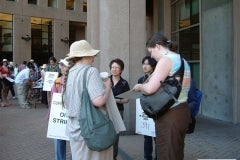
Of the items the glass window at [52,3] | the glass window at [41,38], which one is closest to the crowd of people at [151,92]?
the glass window at [41,38]

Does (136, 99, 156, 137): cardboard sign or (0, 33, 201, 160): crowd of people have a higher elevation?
(0, 33, 201, 160): crowd of people

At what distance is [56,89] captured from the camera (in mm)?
6270

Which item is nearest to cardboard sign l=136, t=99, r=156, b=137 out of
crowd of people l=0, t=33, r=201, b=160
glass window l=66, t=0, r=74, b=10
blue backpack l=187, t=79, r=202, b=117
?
blue backpack l=187, t=79, r=202, b=117

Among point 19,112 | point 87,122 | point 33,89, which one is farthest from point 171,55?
point 33,89

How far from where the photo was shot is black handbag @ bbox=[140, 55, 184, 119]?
3.87 metres

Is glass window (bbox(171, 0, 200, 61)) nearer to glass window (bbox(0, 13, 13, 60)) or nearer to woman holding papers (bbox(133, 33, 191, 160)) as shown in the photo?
woman holding papers (bbox(133, 33, 191, 160))

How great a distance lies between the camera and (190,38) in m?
13.9

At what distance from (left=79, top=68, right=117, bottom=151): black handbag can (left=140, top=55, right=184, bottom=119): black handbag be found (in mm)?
478

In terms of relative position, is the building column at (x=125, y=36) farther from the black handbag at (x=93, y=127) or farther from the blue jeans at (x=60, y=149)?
the black handbag at (x=93, y=127)

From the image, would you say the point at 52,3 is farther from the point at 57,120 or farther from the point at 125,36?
the point at 57,120

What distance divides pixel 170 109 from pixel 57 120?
2.57 meters

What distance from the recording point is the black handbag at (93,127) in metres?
3.94

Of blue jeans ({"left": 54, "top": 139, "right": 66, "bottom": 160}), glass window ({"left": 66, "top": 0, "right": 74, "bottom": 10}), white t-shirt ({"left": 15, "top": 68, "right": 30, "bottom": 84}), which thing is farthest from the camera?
glass window ({"left": 66, "top": 0, "right": 74, "bottom": 10})

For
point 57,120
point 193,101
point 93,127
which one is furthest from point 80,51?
point 57,120
